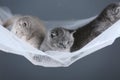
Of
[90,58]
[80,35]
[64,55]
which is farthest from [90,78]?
[64,55]

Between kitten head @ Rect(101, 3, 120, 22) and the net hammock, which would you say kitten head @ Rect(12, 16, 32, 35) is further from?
kitten head @ Rect(101, 3, 120, 22)

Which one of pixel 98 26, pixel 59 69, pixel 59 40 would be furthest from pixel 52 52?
pixel 59 69

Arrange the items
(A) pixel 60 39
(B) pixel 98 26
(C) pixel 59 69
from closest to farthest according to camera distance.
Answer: (A) pixel 60 39 → (B) pixel 98 26 → (C) pixel 59 69

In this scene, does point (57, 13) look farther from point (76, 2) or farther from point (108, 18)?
point (108, 18)

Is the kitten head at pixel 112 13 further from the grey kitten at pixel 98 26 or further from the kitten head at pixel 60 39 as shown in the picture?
the kitten head at pixel 60 39

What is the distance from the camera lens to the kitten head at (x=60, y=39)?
2.91ft

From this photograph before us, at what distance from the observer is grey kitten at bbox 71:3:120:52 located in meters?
0.98

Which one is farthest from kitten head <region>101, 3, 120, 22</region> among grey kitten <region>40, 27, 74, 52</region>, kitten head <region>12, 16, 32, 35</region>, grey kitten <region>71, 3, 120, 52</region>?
kitten head <region>12, 16, 32, 35</region>

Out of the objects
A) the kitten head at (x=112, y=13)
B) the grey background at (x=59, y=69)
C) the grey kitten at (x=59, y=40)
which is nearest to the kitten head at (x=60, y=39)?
the grey kitten at (x=59, y=40)

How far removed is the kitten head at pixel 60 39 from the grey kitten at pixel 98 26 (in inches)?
3.3

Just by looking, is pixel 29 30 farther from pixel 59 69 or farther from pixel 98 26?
pixel 59 69

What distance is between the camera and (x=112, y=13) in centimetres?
98

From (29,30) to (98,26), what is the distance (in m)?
0.23

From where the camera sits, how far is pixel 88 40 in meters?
1.01
